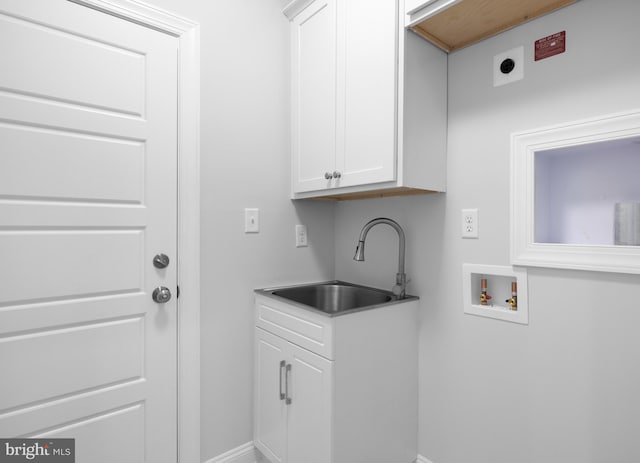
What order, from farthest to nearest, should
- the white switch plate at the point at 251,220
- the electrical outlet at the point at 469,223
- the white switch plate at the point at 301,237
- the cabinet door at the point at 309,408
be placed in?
1. the white switch plate at the point at 301,237
2. the white switch plate at the point at 251,220
3. the electrical outlet at the point at 469,223
4. the cabinet door at the point at 309,408

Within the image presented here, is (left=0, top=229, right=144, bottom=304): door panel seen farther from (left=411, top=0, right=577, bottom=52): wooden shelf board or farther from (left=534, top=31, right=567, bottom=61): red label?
(left=534, top=31, right=567, bottom=61): red label

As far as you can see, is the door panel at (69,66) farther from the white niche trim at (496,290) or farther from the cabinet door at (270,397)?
the white niche trim at (496,290)

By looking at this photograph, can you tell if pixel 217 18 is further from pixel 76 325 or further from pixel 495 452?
pixel 495 452

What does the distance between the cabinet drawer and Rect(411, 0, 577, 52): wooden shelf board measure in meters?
1.25

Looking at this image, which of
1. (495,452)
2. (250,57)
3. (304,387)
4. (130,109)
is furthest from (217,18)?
(495,452)

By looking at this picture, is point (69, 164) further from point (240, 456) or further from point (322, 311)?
point (240, 456)

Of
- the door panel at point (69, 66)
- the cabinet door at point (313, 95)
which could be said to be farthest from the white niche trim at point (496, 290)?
the door panel at point (69, 66)

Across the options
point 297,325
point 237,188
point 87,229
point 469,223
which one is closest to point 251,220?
point 237,188

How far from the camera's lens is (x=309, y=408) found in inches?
55.6

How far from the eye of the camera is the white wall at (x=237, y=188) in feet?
5.46

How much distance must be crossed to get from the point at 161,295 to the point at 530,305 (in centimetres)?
153

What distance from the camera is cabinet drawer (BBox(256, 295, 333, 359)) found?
1.35 m

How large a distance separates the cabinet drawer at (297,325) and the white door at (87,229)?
17.0 inches

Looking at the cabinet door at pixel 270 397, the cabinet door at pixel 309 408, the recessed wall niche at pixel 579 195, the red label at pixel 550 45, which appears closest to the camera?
the recessed wall niche at pixel 579 195
